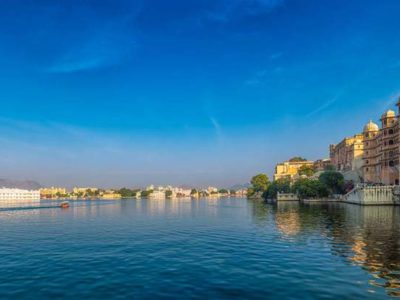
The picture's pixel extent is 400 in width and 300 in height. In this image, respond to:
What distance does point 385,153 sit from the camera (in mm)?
102625

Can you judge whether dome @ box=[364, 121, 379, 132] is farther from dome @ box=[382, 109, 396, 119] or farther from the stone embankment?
the stone embankment

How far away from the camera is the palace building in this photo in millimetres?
98731

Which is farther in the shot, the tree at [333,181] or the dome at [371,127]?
the tree at [333,181]

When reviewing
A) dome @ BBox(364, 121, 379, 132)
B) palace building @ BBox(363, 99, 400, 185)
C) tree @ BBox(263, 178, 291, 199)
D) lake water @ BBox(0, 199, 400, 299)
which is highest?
dome @ BBox(364, 121, 379, 132)

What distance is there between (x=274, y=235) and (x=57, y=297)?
26.9m

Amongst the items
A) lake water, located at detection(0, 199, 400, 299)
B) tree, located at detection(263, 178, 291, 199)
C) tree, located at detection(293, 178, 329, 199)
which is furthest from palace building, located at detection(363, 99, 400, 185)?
lake water, located at detection(0, 199, 400, 299)

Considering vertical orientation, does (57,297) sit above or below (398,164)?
below

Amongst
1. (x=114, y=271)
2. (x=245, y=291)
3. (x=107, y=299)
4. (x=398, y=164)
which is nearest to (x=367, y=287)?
(x=245, y=291)

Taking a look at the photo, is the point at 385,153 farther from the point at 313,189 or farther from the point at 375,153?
the point at 313,189

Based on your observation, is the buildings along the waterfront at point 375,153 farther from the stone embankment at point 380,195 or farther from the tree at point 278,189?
the tree at point 278,189

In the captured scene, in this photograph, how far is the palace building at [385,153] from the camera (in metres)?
98.7

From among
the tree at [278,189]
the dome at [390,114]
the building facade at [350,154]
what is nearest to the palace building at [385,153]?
the dome at [390,114]

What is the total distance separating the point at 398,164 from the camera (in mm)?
96250

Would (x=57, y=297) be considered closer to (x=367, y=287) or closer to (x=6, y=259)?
(x=6, y=259)
